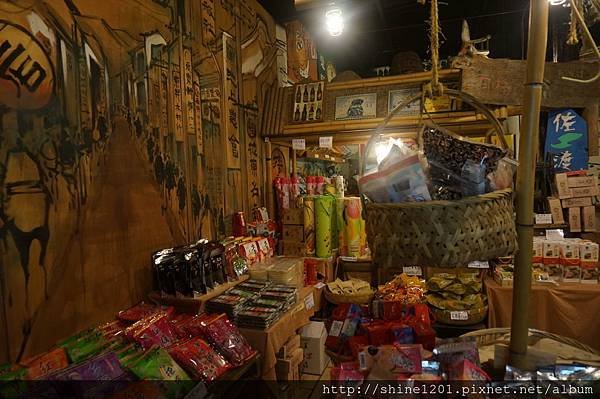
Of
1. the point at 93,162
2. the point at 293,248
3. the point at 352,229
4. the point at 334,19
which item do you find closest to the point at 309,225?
the point at 293,248

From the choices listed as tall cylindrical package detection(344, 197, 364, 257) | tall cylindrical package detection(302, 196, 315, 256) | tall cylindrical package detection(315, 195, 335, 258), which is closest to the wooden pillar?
tall cylindrical package detection(344, 197, 364, 257)

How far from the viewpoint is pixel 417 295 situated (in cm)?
304

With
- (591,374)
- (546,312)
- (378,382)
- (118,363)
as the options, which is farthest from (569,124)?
(118,363)

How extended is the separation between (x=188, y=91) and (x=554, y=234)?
3.34 metres

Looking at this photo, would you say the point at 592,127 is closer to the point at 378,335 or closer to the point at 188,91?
the point at 378,335

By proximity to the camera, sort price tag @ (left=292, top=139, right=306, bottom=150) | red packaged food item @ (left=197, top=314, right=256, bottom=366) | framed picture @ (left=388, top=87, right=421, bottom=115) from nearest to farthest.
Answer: red packaged food item @ (left=197, top=314, right=256, bottom=366) < framed picture @ (left=388, top=87, right=421, bottom=115) < price tag @ (left=292, top=139, right=306, bottom=150)

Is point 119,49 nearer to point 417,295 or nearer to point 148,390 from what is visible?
point 148,390

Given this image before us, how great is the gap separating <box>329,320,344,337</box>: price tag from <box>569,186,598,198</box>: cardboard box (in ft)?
9.73

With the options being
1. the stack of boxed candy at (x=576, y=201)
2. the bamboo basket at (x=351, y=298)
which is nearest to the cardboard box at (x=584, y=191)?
the stack of boxed candy at (x=576, y=201)

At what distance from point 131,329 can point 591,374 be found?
6.39 ft

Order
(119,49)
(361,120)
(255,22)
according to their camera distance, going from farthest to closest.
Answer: (255,22), (361,120), (119,49)

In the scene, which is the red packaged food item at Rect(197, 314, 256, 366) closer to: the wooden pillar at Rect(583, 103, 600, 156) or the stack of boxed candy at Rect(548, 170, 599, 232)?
the stack of boxed candy at Rect(548, 170, 599, 232)

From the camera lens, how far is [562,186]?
3.34 m

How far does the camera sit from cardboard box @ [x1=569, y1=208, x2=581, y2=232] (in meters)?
3.29
